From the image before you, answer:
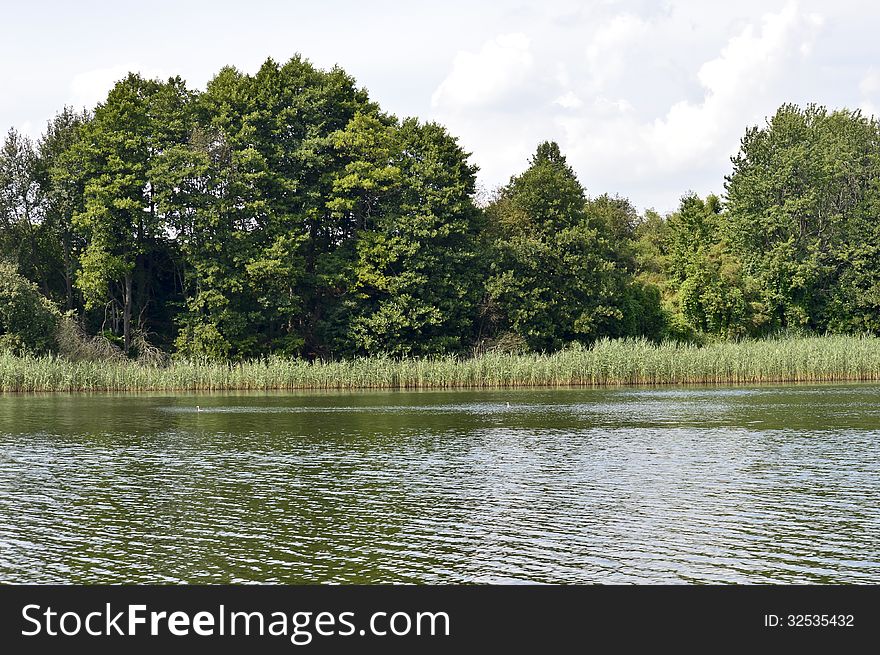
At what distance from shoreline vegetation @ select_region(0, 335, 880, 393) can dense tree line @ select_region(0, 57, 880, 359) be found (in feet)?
16.7

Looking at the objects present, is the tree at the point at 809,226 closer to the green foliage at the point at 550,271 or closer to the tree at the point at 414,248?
the green foliage at the point at 550,271

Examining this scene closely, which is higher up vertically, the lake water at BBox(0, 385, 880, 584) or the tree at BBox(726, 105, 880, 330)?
the tree at BBox(726, 105, 880, 330)

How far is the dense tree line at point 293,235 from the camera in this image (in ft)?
192

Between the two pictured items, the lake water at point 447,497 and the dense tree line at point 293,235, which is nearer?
the lake water at point 447,497

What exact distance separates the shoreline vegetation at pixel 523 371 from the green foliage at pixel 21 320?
3.45 ft

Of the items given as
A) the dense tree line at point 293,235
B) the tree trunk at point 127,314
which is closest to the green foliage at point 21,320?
the dense tree line at point 293,235

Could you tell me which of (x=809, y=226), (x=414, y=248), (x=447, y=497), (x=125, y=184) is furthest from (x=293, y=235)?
(x=447, y=497)

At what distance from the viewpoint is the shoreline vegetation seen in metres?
51.5

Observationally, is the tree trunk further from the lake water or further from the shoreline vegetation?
the lake water

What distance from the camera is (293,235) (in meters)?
60.2

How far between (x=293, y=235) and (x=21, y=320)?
1485cm

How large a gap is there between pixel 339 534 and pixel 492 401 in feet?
85.4

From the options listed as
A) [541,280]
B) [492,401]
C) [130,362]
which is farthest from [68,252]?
[492,401]

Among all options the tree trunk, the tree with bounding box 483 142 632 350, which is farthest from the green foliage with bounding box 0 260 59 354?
the tree with bounding box 483 142 632 350
